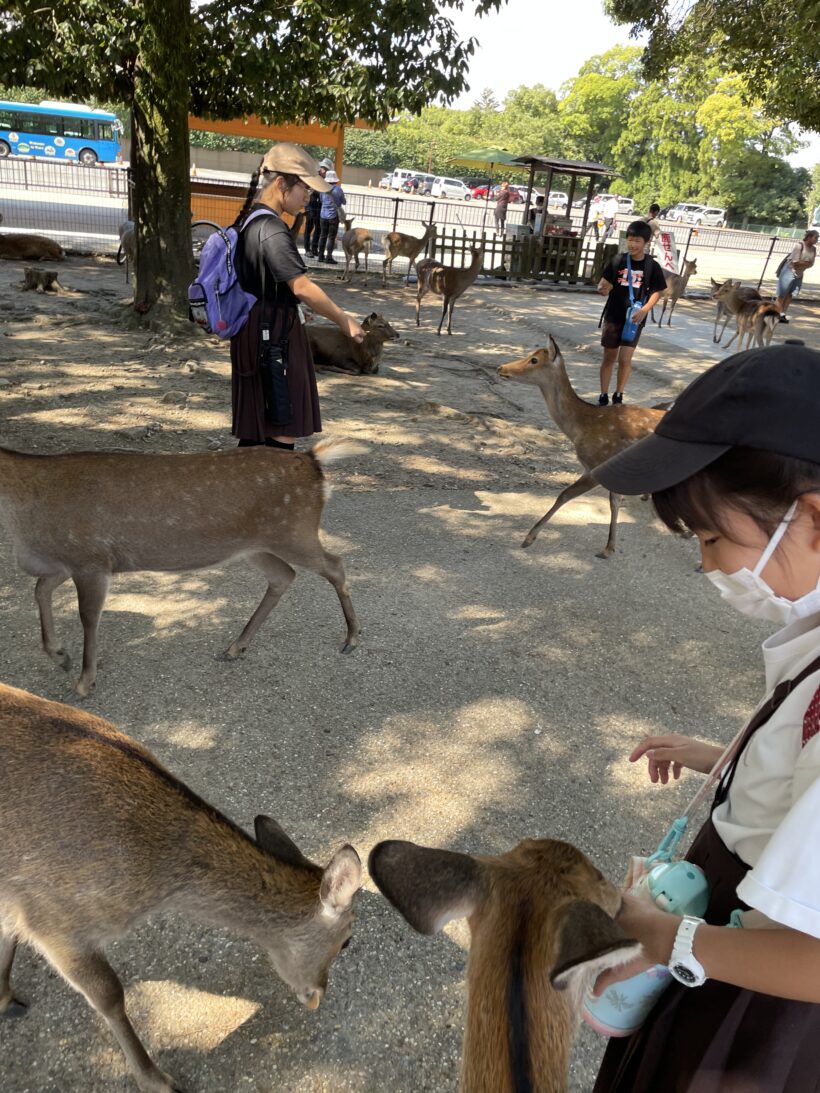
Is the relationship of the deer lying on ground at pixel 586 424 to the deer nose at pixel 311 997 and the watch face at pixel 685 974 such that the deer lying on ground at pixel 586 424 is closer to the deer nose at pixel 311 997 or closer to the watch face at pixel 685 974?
the deer nose at pixel 311 997

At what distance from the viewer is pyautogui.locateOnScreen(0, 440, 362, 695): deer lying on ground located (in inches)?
134

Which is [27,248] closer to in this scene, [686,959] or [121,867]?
[121,867]

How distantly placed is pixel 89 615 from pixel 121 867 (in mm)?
1845

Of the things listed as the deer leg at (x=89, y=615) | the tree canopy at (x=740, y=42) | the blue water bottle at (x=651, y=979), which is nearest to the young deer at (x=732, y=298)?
the tree canopy at (x=740, y=42)

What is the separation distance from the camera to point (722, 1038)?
1.13 m

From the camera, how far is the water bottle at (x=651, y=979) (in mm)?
1241

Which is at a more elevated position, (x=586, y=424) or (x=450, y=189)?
(x=450, y=189)

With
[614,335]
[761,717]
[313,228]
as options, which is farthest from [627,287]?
[313,228]

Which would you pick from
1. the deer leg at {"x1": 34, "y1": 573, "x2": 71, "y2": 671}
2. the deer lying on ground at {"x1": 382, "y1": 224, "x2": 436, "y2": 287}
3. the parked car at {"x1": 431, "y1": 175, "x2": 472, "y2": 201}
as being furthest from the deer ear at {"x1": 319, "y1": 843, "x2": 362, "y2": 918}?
the parked car at {"x1": 431, "y1": 175, "x2": 472, "y2": 201}

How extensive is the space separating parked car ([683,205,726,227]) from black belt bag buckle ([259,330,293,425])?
54309 mm

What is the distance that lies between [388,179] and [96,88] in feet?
180

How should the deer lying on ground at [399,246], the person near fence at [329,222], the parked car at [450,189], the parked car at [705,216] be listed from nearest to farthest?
the deer lying on ground at [399,246], the person near fence at [329,222], the parked car at [705,216], the parked car at [450,189]

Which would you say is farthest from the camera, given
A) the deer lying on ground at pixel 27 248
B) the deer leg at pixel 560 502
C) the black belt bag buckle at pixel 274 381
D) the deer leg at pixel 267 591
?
the deer lying on ground at pixel 27 248

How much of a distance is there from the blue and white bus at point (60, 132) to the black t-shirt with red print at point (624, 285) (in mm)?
33441
